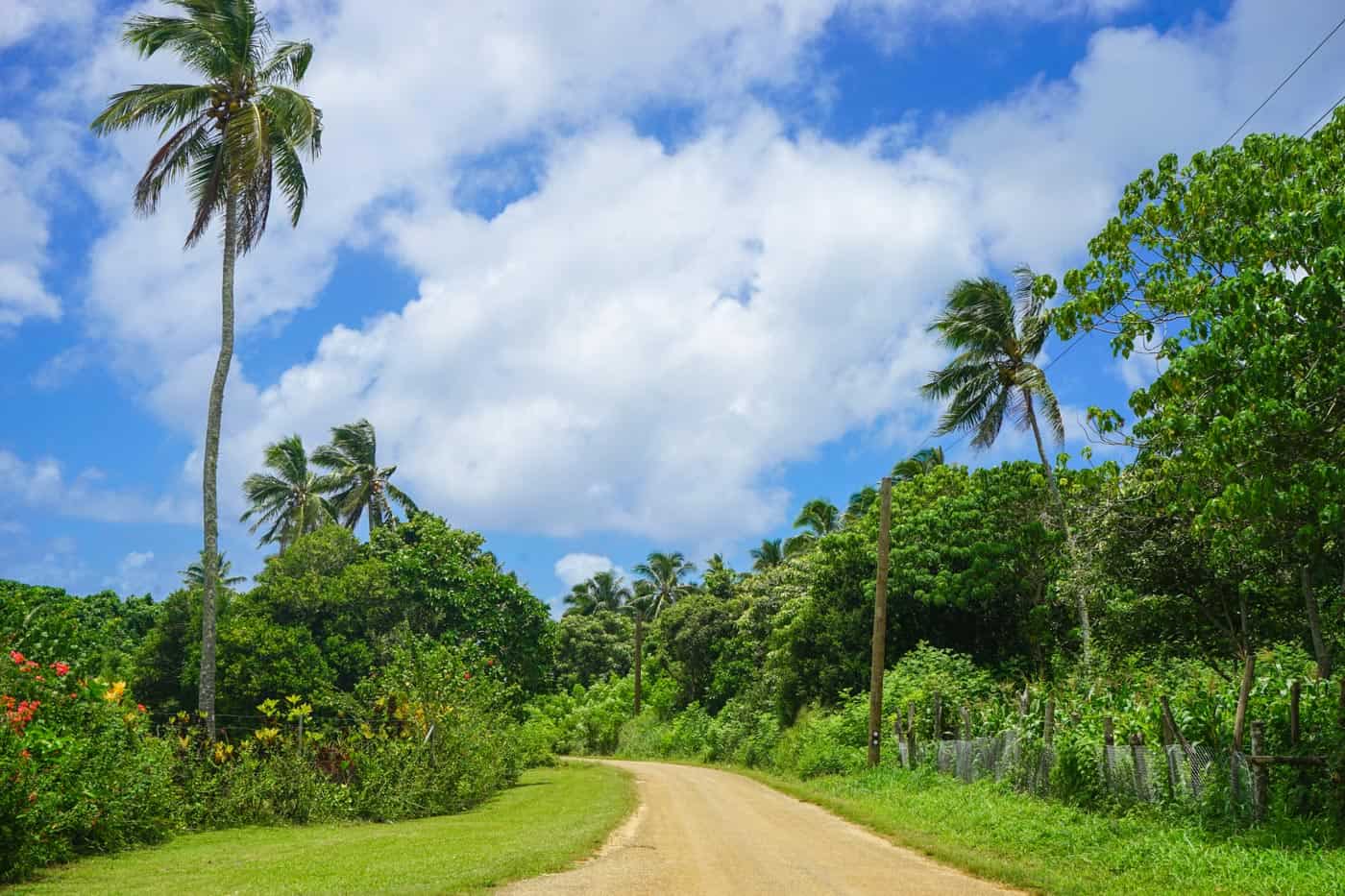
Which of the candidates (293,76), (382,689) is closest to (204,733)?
(382,689)

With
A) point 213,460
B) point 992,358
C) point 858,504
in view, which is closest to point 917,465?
point 858,504

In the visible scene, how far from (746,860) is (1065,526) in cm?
1934

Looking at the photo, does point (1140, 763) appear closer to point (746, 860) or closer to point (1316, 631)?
point (1316, 631)

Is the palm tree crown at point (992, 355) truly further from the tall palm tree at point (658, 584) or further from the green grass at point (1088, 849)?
the tall palm tree at point (658, 584)

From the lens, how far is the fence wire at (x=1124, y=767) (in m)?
12.6

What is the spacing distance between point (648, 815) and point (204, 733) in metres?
9.25

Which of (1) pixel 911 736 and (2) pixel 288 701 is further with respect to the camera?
(1) pixel 911 736

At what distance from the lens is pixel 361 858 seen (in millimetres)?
13172

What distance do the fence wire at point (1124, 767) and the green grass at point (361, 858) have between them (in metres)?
6.86

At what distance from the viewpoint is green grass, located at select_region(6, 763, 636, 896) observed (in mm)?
10930

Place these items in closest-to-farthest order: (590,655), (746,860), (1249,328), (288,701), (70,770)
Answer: (1249,328) < (746,860) < (70,770) < (288,701) < (590,655)

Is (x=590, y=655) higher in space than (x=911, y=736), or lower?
higher

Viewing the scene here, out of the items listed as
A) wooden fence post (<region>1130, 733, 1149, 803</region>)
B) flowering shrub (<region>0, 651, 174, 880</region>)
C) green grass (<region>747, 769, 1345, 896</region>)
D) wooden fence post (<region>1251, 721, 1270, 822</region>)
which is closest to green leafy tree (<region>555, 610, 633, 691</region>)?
green grass (<region>747, 769, 1345, 896</region>)

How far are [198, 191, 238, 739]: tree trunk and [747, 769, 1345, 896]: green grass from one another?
570 inches
